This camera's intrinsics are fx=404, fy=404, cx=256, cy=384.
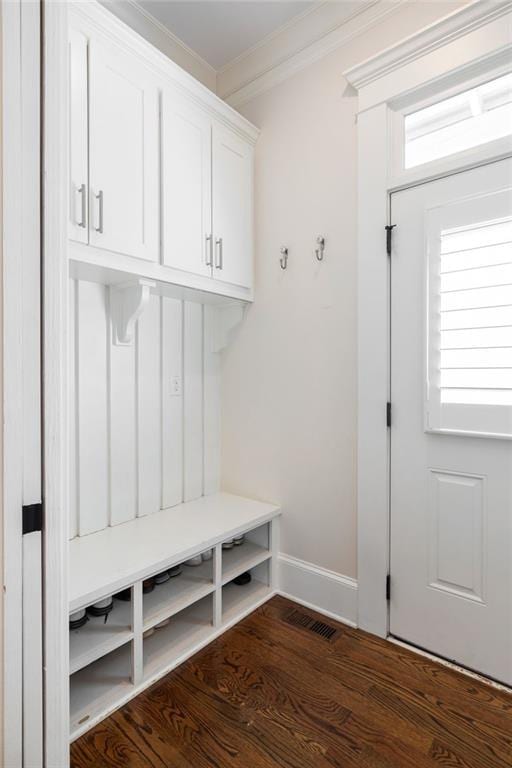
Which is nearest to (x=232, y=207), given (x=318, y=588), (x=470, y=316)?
(x=470, y=316)

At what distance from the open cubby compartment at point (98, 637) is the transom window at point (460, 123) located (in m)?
2.16

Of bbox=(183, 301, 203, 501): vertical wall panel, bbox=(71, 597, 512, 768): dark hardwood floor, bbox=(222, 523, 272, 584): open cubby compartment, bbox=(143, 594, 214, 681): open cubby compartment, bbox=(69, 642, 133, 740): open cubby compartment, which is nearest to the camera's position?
bbox=(71, 597, 512, 768): dark hardwood floor

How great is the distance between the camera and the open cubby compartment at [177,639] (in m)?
1.62

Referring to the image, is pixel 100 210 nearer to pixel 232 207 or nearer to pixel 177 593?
pixel 232 207

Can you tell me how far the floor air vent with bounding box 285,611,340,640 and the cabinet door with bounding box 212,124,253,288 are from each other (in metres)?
1.71

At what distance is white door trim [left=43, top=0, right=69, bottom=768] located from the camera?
893mm

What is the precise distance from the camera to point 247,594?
2.12m

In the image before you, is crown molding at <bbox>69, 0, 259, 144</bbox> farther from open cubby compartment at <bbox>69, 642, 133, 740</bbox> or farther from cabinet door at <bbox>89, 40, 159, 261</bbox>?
open cubby compartment at <bbox>69, 642, 133, 740</bbox>

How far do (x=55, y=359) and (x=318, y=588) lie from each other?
173cm

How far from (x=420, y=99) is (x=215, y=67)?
1.34m

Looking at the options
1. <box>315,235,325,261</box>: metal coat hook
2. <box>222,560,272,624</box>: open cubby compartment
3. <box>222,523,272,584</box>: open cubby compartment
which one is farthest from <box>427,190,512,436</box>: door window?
<box>222,560,272,624</box>: open cubby compartment

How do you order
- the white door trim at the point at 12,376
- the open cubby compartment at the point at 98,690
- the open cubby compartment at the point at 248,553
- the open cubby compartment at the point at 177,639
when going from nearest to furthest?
the white door trim at the point at 12,376 → the open cubby compartment at the point at 98,690 → the open cubby compartment at the point at 177,639 → the open cubby compartment at the point at 248,553

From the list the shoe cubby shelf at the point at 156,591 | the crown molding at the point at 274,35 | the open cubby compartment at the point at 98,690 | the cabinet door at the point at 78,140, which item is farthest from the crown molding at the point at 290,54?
the open cubby compartment at the point at 98,690

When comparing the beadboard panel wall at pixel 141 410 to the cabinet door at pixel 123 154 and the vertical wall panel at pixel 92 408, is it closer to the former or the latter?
the vertical wall panel at pixel 92 408
